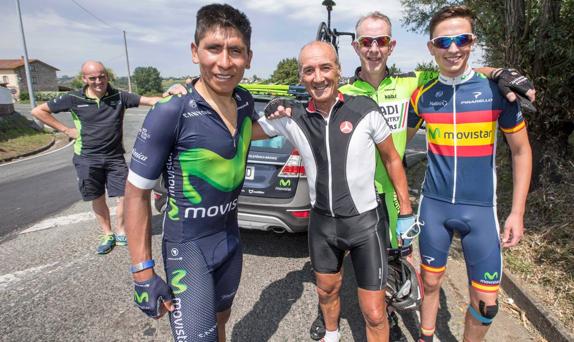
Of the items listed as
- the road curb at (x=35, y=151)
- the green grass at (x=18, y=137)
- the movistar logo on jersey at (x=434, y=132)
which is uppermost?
the movistar logo on jersey at (x=434, y=132)

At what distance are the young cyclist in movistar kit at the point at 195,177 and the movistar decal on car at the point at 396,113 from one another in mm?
1241

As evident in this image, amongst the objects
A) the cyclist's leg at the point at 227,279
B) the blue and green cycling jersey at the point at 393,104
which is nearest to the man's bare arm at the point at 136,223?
the cyclist's leg at the point at 227,279

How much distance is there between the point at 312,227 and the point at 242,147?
0.85m

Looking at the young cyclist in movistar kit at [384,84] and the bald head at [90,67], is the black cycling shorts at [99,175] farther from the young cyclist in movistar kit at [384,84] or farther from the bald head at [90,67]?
the young cyclist in movistar kit at [384,84]

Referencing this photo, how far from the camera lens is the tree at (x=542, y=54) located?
4.73 metres

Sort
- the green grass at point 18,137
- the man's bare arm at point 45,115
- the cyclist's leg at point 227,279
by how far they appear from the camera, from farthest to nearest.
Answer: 1. the green grass at point 18,137
2. the man's bare arm at point 45,115
3. the cyclist's leg at point 227,279

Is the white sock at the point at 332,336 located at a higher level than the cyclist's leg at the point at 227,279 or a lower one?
lower

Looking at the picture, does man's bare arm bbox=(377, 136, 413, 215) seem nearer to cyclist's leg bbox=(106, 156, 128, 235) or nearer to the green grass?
cyclist's leg bbox=(106, 156, 128, 235)

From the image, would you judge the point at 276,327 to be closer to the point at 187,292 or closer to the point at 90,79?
the point at 187,292

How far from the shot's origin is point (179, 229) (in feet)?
5.95

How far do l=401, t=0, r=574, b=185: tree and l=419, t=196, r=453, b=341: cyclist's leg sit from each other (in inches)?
148

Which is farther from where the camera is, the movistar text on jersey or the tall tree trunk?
the tall tree trunk

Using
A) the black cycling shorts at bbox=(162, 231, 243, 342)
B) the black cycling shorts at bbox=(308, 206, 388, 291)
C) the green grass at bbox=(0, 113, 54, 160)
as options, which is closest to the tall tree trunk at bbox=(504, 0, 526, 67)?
the black cycling shorts at bbox=(308, 206, 388, 291)

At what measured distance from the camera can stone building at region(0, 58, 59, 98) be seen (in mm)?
67875
